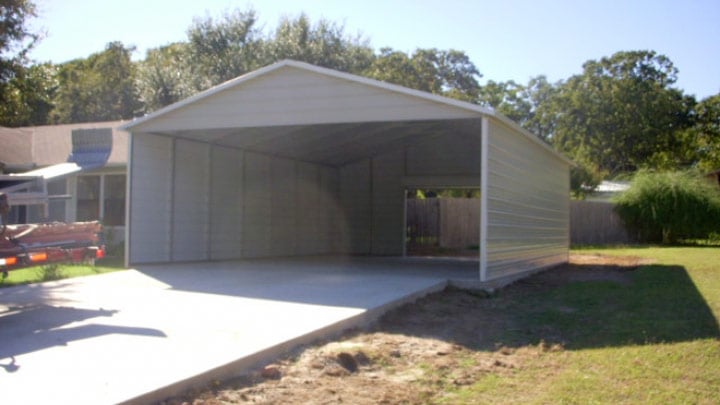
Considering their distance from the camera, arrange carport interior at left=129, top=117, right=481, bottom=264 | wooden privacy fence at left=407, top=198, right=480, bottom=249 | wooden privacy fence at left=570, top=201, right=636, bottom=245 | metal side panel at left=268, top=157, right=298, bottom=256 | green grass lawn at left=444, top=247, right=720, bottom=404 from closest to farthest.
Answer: green grass lawn at left=444, top=247, right=720, bottom=404, carport interior at left=129, top=117, right=481, bottom=264, metal side panel at left=268, top=157, right=298, bottom=256, wooden privacy fence at left=407, top=198, right=480, bottom=249, wooden privacy fence at left=570, top=201, right=636, bottom=245

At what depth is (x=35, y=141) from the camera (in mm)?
21859

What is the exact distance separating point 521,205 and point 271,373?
9424mm

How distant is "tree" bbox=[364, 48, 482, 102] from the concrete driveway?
25208 millimetres

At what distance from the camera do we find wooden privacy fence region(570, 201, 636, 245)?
2812cm

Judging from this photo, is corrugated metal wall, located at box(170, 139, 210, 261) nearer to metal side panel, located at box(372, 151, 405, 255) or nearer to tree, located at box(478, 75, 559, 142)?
metal side panel, located at box(372, 151, 405, 255)

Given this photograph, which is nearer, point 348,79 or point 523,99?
point 348,79

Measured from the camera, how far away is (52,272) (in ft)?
41.7

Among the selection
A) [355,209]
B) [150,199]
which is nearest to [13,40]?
[150,199]

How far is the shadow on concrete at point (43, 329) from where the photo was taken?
22.4 ft

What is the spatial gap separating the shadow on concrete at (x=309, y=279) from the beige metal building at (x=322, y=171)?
101 cm

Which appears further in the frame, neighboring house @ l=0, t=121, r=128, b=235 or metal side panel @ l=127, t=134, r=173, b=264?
neighboring house @ l=0, t=121, r=128, b=235

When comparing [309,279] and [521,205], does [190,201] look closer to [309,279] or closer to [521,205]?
[309,279]

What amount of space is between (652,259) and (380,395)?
1541 cm

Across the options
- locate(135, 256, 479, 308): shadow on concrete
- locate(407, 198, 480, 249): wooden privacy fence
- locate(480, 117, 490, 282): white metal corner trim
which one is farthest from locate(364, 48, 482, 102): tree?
locate(480, 117, 490, 282): white metal corner trim
